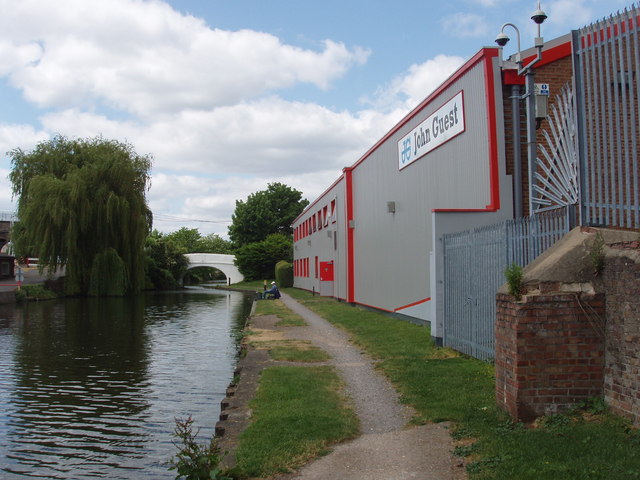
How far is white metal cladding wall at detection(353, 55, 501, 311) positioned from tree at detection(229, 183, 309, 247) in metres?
49.9

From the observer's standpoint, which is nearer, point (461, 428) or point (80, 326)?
point (461, 428)

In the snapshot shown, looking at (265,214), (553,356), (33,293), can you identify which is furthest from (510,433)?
(265,214)

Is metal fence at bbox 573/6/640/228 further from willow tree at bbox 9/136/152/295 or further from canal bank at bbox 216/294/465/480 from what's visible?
willow tree at bbox 9/136/152/295

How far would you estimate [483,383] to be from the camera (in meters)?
7.46

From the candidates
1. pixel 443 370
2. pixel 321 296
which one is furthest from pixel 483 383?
pixel 321 296

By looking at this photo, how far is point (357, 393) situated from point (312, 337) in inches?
258

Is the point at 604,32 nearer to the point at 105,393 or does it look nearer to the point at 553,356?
the point at 553,356

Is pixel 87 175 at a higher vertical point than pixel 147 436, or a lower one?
higher

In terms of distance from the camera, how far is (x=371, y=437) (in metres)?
5.71

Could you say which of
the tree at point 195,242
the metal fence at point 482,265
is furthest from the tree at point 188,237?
the metal fence at point 482,265

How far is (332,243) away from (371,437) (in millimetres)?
24291

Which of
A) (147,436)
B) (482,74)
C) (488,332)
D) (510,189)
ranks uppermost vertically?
(482,74)

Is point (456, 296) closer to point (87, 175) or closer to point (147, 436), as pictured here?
point (147, 436)

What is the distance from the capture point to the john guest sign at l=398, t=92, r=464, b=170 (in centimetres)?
1308
